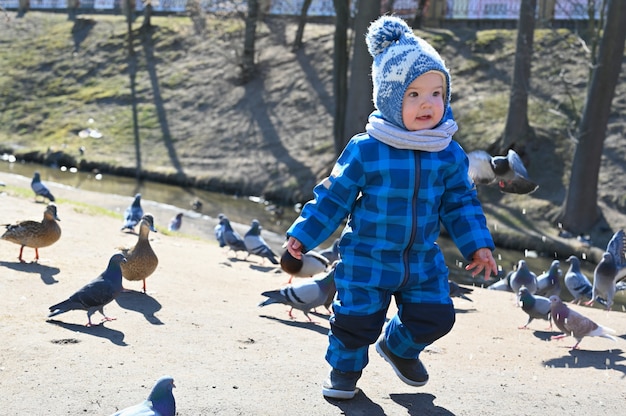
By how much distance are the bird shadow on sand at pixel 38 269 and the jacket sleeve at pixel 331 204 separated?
4200mm

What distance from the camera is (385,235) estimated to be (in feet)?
17.0

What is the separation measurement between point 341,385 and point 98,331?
245cm

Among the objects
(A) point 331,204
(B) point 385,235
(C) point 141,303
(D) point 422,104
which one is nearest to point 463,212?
(B) point 385,235

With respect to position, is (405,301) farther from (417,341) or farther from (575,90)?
(575,90)

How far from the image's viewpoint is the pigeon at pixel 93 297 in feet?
23.6

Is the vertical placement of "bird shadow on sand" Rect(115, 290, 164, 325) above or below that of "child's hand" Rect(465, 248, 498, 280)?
below

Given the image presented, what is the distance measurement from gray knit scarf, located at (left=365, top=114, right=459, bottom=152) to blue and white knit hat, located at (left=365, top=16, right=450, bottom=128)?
0.38 ft

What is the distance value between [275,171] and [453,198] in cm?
2003

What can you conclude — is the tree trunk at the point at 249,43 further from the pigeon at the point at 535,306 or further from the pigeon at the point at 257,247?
the pigeon at the point at 535,306

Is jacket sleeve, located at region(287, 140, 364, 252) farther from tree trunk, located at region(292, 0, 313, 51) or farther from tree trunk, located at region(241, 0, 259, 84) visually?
tree trunk, located at region(292, 0, 313, 51)

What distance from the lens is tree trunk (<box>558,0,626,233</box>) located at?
19.6 meters

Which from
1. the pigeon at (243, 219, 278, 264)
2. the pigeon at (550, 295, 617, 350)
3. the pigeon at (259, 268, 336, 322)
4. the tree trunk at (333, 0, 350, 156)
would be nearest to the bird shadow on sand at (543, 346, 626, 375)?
the pigeon at (550, 295, 617, 350)

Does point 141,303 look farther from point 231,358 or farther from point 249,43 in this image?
point 249,43

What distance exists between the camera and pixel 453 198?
548 cm
